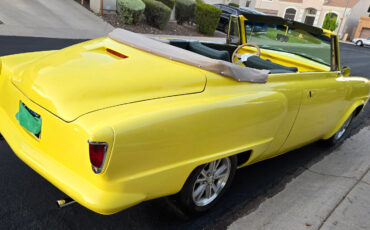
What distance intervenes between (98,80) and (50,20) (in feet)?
37.8

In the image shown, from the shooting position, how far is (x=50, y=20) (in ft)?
40.0

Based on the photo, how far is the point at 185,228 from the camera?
251 centimetres

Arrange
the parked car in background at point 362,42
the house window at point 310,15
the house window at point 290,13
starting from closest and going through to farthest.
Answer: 1. the parked car in background at point 362,42
2. the house window at point 310,15
3. the house window at point 290,13

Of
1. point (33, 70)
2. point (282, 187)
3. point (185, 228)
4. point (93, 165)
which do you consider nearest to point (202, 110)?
point (93, 165)

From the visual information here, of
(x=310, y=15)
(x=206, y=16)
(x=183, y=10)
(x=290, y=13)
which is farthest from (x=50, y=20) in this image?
(x=310, y=15)

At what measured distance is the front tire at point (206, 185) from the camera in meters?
2.37

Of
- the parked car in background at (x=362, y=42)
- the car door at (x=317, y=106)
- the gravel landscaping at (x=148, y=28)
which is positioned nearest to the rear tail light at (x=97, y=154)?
the car door at (x=317, y=106)

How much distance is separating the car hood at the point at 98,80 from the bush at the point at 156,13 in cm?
1245

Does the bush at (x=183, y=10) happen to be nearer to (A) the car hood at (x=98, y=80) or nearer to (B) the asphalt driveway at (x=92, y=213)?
(B) the asphalt driveway at (x=92, y=213)

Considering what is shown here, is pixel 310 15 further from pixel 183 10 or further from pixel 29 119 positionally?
pixel 29 119

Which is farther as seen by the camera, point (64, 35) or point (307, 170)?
point (64, 35)

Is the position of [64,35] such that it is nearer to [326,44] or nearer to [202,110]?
[326,44]

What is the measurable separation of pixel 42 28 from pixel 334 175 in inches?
412

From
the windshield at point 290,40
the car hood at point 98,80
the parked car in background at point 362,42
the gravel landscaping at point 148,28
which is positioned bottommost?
the parked car in background at point 362,42
